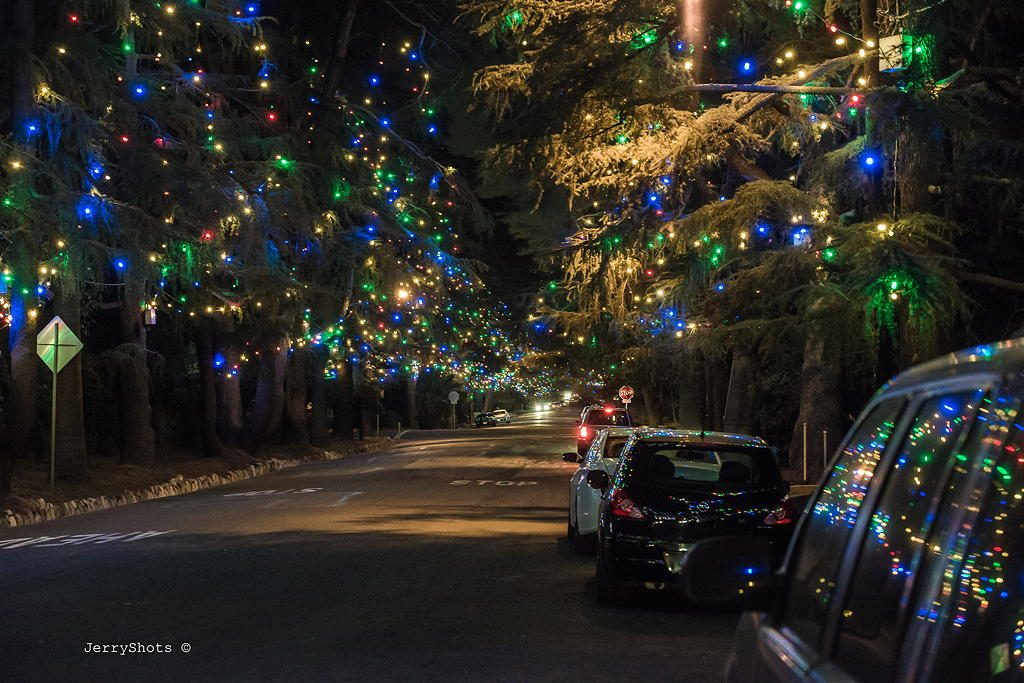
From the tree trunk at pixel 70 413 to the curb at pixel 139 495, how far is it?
1175 mm

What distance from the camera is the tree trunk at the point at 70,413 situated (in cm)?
2364

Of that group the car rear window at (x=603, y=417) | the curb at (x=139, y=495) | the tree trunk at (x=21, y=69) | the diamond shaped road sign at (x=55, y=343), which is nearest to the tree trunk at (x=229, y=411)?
the curb at (x=139, y=495)

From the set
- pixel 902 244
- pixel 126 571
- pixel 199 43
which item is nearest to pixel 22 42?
pixel 199 43

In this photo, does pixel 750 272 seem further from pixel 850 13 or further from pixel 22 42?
pixel 22 42

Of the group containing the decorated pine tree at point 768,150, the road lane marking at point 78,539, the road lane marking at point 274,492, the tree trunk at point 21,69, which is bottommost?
the road lane marking at point 274,492

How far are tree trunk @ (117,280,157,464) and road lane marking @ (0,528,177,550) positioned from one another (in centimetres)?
1196

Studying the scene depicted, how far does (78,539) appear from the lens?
53.0 ft

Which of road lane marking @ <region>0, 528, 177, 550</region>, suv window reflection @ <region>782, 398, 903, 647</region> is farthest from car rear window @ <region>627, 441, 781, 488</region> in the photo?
road lane marking @ <region>0, 528, 177, 550</region>

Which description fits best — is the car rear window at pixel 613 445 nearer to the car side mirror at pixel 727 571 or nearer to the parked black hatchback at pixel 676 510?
the parked black hatchback at pixel 676 510

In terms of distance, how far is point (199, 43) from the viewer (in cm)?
3169

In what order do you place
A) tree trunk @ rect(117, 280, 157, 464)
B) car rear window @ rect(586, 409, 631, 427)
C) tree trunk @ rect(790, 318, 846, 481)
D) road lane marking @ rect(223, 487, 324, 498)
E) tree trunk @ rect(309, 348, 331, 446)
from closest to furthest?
road lane marking @ rect(223, 487, 324, 498) → tree trunk @ rect(790, 318, 846, 481) → tree trunk @ rect(117, 280, 157, 464) → car rear window @ rect(586, 409, 631, 427) → tree trunk @ rect(309, 348, 331, 446)

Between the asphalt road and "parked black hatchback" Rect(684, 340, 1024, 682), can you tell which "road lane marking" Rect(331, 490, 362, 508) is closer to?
the asphalt road

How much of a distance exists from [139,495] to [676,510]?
1665 cm

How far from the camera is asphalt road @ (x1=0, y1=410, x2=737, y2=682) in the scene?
8.12 metres
